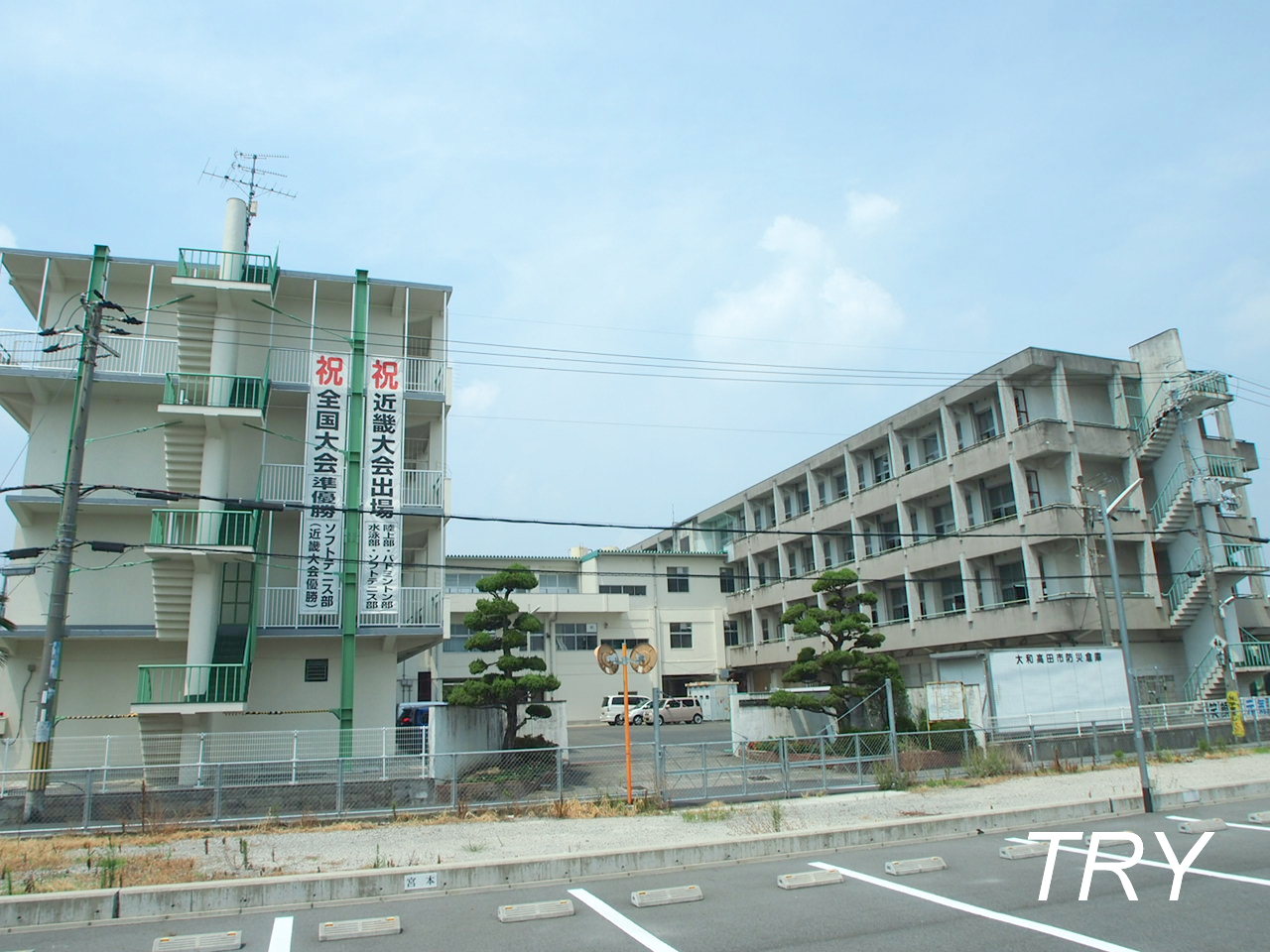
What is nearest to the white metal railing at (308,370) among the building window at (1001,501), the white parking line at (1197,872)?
the white parking line at (1197,872)

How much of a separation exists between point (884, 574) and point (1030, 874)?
32.4 metres

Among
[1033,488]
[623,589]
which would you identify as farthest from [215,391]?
[623,589]

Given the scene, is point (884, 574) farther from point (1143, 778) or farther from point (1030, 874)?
point (1030, 874)

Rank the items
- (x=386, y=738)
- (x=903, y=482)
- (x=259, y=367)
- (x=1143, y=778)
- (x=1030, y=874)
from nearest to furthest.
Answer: (x=1030, y=874), (x=1143, y=778), (x=386, y=738), (x=259, y=367), (x=903, y=482)

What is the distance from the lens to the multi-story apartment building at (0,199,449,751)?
20.1 m

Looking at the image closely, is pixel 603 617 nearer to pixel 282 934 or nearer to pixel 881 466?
pixel 881 466

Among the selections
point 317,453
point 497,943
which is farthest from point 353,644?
point 497,943

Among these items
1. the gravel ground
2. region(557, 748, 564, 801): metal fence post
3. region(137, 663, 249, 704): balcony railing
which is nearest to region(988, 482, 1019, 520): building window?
the gravel ground

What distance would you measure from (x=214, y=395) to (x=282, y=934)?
1510 cm

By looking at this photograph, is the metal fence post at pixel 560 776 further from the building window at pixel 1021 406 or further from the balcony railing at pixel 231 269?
the building window at pixel 1021 406

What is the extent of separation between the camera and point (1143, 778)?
13.9 m

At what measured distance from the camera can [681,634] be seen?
51.7 m

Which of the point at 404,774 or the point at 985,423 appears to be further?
the point at 985,423

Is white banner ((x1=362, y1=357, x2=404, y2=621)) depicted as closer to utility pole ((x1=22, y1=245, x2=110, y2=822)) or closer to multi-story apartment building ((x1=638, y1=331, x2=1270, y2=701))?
utility pole ((x1=22, y1=245, x2=110, y2=822))
